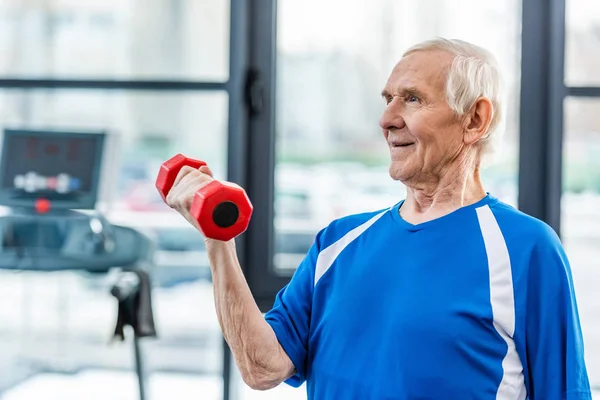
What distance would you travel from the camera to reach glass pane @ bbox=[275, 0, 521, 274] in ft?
7.41

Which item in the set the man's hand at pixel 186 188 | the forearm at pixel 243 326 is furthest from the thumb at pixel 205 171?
the forearm at pixel 243 326

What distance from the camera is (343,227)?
4.12 feet

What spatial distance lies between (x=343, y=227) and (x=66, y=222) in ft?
4.27

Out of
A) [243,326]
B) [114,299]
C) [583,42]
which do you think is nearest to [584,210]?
[583,42]

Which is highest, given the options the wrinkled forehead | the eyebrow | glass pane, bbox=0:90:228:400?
the wrinkled forehead

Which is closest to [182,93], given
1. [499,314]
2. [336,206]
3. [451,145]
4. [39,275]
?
[336,206]

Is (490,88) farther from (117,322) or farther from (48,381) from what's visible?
(48,381)

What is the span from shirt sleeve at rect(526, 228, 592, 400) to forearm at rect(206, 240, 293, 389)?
41cm

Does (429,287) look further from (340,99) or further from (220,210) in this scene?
(340,99)

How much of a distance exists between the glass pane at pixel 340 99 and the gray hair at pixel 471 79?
1.10m

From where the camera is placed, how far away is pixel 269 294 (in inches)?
90.0

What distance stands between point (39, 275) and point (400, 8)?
1542 millimetres

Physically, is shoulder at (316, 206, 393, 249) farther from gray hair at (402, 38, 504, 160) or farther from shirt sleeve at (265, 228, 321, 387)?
gray hair at (402, 38, 504, 160)

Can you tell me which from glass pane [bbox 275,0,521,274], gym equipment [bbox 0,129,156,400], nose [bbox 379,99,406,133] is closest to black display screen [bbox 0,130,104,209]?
gym equipment [bbox 0,129,156,400]
